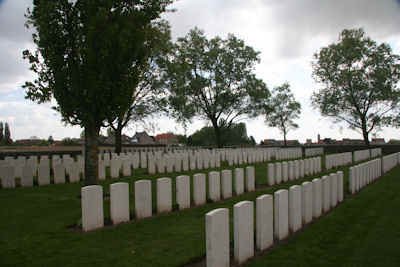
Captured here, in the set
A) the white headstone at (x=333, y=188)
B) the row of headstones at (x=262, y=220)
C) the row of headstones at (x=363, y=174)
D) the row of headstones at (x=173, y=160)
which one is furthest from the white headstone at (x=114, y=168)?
the row of headstones at (x=262, y=220)

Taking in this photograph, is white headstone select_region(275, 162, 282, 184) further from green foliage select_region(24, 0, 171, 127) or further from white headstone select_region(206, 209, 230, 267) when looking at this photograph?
white headstone select_region(206, 209, 230, 267)

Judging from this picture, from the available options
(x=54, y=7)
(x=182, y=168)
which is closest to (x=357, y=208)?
(x=54, y=7)

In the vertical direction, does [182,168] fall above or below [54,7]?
below

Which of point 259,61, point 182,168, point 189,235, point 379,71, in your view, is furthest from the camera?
point 259,61

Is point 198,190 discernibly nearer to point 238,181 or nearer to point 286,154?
point 238,181

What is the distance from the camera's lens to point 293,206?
6.70 metres

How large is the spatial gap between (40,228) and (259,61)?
3220cm

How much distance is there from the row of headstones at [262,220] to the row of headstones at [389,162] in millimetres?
11422

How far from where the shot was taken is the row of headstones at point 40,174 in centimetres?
1225

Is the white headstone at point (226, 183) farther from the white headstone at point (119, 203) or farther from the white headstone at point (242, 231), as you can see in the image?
the white headstone at point (242, 231)

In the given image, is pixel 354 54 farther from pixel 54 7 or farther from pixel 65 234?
pixel 65 234

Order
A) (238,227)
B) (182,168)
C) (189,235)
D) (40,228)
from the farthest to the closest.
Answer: (182,168) → (40,228) → (189,235) → (238,227)

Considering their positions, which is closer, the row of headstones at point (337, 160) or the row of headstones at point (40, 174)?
the row of headstones at point (40, 174)

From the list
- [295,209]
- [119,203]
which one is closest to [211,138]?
[119,203]
